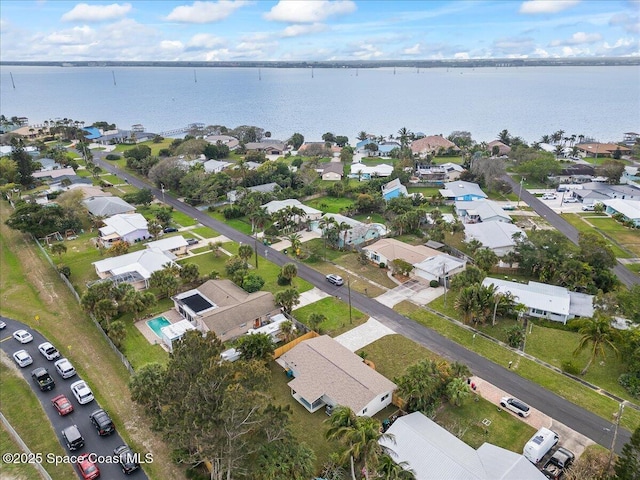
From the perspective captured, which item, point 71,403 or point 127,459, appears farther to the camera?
point 71,403

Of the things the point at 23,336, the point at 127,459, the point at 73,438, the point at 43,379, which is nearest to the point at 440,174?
the point at 23,336

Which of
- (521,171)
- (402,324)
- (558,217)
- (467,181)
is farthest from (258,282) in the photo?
(521,171)

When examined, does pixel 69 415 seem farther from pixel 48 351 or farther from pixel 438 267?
pixel 438 267

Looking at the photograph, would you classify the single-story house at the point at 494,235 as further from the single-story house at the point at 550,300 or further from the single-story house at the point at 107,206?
the single-story house at the point at 107,206

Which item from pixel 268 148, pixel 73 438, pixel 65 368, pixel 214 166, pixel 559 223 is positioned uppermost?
pixel 268 148

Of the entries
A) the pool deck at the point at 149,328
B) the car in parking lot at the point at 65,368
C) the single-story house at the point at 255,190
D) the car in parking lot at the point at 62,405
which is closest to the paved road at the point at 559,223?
the single-story house at the point at 255,190

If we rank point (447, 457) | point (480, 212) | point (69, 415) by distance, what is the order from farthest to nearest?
point (480, 212), point (69, 415), point (447, 457)
